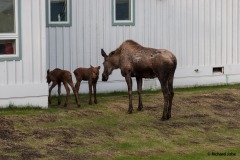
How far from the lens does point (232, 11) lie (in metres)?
20.5

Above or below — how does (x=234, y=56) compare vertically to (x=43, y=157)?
above

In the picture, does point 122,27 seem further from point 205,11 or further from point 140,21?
point 205,11

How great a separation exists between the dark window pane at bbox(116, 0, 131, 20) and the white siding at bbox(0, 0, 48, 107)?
3.89m

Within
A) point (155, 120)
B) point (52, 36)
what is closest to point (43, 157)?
point (155, 120)

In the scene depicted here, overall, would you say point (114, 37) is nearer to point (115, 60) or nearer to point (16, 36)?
point (115, 60)

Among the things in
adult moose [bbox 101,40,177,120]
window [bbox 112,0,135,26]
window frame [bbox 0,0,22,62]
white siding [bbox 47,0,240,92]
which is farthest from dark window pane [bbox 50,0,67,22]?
window frame [bbox 0,0,22,62]

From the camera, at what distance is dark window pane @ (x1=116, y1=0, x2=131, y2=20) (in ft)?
60.2

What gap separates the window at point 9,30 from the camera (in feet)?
47.3

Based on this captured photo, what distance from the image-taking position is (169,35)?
760 inches

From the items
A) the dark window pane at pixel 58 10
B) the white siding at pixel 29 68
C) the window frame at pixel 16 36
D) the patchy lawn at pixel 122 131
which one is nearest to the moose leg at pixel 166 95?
the patchy lawn at pixel 122 131

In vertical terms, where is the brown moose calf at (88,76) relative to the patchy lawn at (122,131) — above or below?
above

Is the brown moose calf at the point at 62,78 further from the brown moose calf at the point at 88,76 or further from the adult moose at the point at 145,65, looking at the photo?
the adult moose at the point at 145,65

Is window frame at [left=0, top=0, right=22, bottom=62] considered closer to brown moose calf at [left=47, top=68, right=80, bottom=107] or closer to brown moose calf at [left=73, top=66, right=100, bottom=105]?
brown moose calf at [left=47, top=68, right=80, bottom=107]

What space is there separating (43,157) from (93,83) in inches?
196
